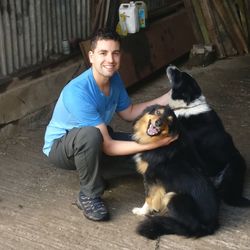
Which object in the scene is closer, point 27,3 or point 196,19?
point 27,3

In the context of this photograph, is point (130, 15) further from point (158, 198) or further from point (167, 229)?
point (167, 229)

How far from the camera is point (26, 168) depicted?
4.55m

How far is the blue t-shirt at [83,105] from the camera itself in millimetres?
3662

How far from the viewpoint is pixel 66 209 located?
3891mm

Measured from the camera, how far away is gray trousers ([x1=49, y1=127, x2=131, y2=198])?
3643mm

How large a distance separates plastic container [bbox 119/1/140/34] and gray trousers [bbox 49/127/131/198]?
3088mm

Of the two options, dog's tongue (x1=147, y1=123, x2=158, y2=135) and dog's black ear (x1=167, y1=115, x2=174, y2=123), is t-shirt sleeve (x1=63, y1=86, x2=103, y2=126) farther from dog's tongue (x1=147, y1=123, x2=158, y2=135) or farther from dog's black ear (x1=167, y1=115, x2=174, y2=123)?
dog's black ear (x1=167, y1=115, x2=174, y2=123)

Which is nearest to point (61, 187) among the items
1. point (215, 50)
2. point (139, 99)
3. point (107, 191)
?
point (107, 191)

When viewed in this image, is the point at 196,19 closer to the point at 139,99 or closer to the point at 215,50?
the point at 215,50

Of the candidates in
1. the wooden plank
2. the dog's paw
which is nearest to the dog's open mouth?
the dog's paw

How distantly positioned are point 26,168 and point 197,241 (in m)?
1.78

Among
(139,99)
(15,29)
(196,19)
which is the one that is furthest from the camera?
(196,19)

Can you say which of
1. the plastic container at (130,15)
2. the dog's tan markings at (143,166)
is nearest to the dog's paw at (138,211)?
the dog's tan markings at (143,166)

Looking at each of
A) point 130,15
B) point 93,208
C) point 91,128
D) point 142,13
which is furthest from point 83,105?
point 142,13
